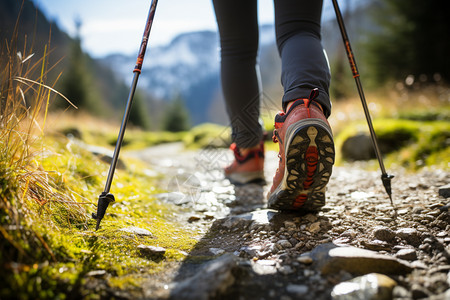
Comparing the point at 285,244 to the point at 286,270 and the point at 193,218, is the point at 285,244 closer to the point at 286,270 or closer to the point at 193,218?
the point at 286,270

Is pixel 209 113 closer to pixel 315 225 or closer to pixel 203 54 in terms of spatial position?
pixel 203 54

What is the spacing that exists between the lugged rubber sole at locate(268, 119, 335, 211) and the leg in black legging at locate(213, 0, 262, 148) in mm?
677

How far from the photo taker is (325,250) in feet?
3.06

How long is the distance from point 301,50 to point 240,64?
1.79 feet

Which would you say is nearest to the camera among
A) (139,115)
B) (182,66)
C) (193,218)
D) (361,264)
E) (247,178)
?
(361,264)

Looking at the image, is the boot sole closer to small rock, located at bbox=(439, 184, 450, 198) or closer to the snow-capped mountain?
small rock, located at bbox=(439, 184, 450, 198)

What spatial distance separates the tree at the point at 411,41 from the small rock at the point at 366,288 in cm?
1114

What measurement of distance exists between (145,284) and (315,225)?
30.6 inches

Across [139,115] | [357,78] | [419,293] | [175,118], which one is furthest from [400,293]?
[139,115]

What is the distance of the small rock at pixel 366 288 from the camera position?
70 cm

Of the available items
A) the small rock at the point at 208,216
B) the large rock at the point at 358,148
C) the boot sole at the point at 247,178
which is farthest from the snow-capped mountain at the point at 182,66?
the small rock at the point at 208,216

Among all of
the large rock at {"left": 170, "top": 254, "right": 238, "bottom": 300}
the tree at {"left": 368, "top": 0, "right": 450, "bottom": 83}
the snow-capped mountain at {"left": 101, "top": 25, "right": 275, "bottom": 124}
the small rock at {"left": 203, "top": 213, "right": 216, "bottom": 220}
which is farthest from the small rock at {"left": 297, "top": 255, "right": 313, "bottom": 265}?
the snow-capped mountain at {"left": 101, "top": 25, "right": 275, "bottom": 124}

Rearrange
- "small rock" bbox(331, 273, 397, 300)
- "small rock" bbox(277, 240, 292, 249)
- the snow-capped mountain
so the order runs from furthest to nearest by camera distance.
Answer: the snow-capped mountain
"small rock" bbox(277, 240, 292, 249)
"small rock" bbox(331, 273, 397, 300)

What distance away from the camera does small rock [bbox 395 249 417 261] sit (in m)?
0.92
